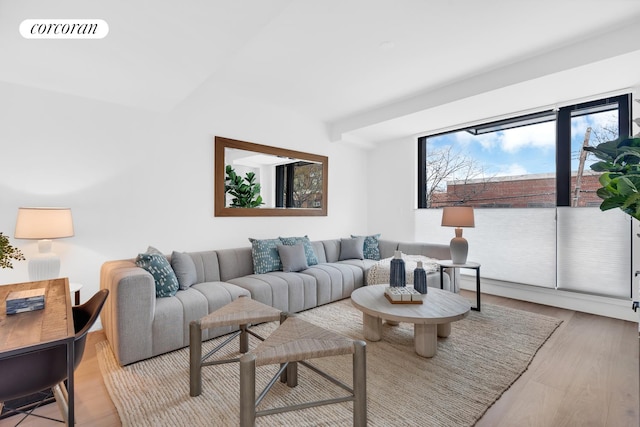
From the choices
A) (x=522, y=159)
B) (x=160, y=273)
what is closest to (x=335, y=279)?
(x=160, y=273)

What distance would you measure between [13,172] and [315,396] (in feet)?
9.87

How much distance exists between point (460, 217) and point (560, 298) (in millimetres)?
1524

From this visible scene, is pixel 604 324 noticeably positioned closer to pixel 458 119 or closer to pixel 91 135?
pixel 458 119

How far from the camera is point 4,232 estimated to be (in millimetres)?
2473

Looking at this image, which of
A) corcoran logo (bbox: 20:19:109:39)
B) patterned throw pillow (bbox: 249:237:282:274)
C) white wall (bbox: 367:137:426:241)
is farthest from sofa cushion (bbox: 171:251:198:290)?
white wall (bbox: 367:137:426:241)

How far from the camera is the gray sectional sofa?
2199 mm

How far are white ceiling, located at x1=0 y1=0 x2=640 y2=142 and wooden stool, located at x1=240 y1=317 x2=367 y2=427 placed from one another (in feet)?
6.35

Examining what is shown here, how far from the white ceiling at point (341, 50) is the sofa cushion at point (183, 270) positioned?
1.56 meters

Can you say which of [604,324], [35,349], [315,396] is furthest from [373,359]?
[604,324]

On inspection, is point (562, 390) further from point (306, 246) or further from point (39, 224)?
point (39, 224)

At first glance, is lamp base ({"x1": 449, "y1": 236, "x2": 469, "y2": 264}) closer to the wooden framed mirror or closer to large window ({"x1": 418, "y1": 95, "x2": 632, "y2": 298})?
large window ({"x1": 418, "y1": 95, "x2": 632, "y2": 298})

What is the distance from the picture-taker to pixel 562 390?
1.89 m

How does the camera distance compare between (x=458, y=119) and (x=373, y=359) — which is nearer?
(x=373, y=359)

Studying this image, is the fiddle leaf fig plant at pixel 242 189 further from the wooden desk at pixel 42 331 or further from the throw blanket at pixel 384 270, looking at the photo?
the wooden desk at pixel 42 331
